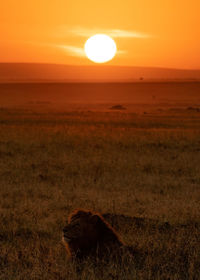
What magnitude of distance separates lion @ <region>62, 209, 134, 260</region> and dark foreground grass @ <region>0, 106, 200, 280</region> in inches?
5.6

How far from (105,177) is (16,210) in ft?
12.2

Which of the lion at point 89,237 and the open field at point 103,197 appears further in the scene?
the open field at point 103,197

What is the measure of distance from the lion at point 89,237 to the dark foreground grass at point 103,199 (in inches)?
5.6

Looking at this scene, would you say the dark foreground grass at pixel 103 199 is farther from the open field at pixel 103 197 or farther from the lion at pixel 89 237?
the lion at pixel 89 237

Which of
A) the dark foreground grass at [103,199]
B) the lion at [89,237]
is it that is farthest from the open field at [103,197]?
the lion at [89,237]

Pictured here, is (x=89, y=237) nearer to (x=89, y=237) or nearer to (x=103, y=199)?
(x=89, y=237)

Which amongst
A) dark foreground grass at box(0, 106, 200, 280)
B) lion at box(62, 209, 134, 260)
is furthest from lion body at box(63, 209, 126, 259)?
dark foreground grass at box(0, 106, 200, 280)

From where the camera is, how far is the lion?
4.77 m

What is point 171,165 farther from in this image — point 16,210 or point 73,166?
point 16,210

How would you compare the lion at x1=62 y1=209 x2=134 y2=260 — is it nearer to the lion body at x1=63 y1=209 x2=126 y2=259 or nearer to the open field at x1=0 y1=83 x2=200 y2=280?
the lion body at x1=63 y1=209 x2=126 y2=259

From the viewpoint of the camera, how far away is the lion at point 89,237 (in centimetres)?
477

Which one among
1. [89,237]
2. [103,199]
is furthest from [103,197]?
[89,237]

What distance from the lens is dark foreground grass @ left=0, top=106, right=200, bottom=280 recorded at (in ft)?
17.3

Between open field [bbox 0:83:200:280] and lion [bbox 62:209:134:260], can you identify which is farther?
open field [bbox 0:83:200:280]
